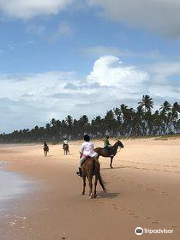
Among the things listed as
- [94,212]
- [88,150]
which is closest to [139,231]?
[94,212]

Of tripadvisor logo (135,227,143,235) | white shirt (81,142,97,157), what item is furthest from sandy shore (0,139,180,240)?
white shirt (81,142,97,157)

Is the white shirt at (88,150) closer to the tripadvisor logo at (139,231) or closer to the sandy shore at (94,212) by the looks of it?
the sandy shore at (94,212)

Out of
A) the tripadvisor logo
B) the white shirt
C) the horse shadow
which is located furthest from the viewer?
the white shirt

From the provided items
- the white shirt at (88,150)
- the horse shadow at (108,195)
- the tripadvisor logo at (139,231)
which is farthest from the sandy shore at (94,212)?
the white shirt at (88,150)

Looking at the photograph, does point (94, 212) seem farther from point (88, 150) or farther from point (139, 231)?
point (88, 150)

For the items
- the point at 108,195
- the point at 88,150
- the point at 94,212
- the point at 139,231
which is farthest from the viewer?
the point at 88,150

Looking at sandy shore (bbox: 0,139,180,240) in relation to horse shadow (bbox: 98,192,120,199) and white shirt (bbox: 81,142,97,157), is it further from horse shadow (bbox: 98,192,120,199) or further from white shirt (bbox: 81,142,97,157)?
white shirt (bbox: 81,142,97,157)

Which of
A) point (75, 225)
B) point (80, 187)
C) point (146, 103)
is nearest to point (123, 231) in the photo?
point (75, 225)

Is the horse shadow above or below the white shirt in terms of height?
below

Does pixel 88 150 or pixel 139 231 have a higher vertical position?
pixel 88 150

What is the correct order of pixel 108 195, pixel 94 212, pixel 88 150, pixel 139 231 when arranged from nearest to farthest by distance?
1. pixel 139 231
2. pixel 94 212
3. pixel 108 195
4. pixel 88 150

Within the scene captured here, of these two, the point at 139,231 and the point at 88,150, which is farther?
the point at 88,150

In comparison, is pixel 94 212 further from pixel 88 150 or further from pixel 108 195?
pixel 88 150

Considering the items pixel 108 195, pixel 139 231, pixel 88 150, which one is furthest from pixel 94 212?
pixel 88 150
